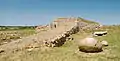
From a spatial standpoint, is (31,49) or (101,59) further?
(31,49)

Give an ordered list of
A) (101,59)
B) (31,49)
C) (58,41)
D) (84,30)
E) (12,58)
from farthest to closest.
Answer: (84,30) → (58,41) → (31,49) → (12,58) → (101,59)

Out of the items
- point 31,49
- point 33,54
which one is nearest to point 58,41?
point 31,49

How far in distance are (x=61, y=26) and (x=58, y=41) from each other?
7.82m

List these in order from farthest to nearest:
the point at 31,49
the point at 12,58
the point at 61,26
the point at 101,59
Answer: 1. the point at 61,26
2. the point at 31,49
3. the point at 12,58
4. the point at 101,59

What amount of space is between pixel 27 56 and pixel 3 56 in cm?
249

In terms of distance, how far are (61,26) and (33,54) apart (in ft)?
43.8

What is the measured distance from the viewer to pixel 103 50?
2072cm

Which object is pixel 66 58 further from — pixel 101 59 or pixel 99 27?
pixel 99 27

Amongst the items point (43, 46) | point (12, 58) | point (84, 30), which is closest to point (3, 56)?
point (12, 58)

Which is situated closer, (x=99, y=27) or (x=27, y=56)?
(x=27, y=56)

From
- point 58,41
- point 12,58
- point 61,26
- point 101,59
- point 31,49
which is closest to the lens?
point 101,59

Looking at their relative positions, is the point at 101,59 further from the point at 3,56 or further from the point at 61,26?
the point at 61,26

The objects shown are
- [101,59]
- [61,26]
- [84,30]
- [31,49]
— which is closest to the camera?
[101,59]

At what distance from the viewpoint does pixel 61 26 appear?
33.3 m
